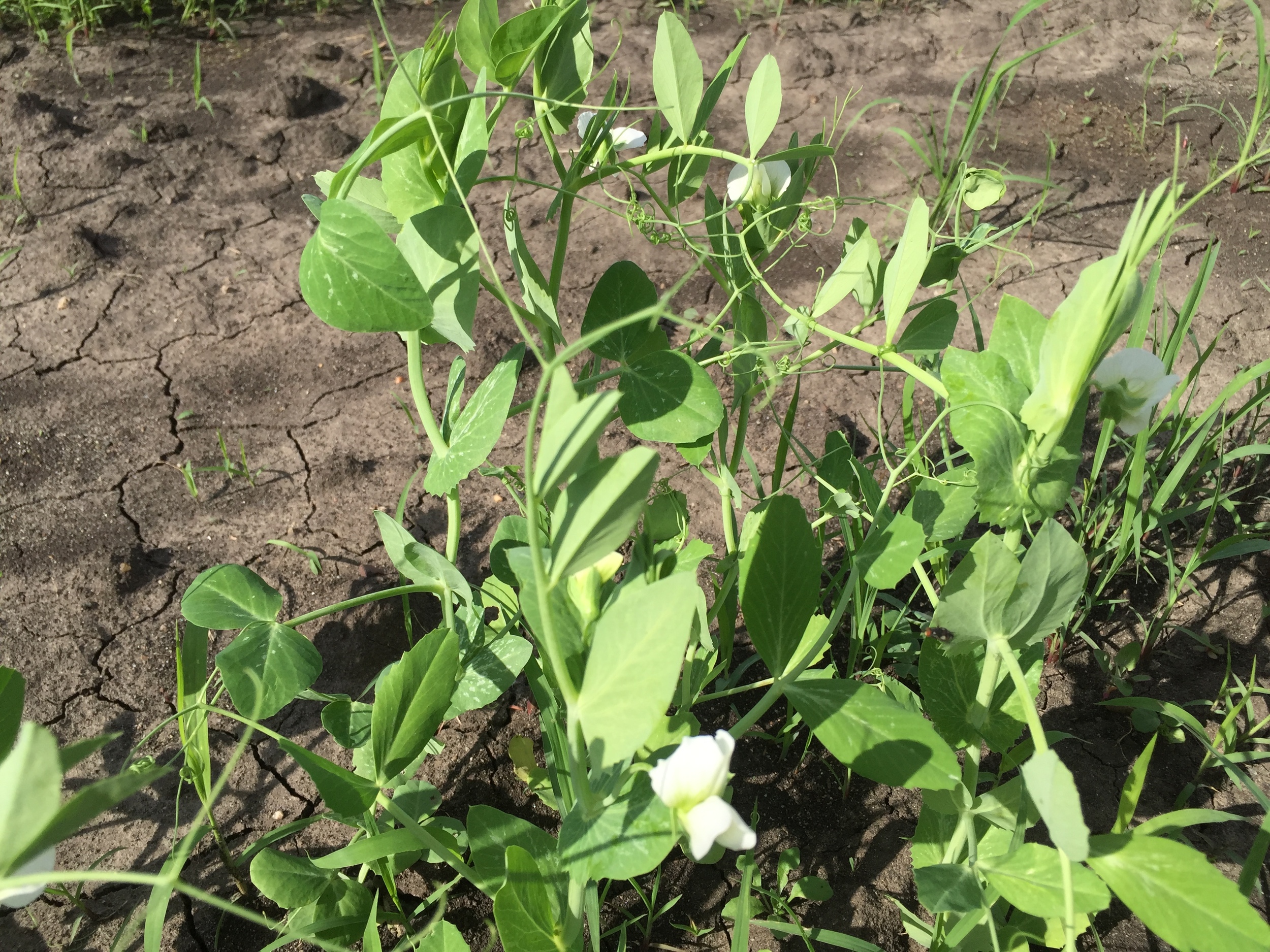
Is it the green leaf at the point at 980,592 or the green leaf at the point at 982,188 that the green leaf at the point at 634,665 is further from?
the green leaf at the point at 982,188

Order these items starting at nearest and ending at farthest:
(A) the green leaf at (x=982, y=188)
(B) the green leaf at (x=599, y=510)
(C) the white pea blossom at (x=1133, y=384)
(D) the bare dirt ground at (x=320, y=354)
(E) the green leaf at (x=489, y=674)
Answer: (B) the green leaf at (x=599, y=510)
(C) the white pea blossom at (x=1133, y=384)
(E) the green leaf at (x=489, y=674)
(A) the green leaf at (x=982, y=188)
(D) the bare dirt ground at (x=320, y=354)

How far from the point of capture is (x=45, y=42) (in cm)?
275

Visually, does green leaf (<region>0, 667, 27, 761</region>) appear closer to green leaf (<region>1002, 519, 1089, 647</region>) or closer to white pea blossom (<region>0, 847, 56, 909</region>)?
white pea blossom (<region>0, 847, 56, 909</region>)

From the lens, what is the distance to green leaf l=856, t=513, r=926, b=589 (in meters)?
0.85

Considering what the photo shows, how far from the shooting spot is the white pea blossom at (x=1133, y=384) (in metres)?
0.69

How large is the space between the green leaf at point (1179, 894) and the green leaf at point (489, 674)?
59 cm

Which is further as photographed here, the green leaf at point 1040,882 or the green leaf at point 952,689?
the green leaf at point 952,689

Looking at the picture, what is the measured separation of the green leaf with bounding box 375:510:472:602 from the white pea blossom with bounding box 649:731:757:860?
1.33ft

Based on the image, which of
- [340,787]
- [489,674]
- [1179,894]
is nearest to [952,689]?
[1179,894]

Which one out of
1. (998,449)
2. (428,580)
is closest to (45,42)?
(428,580)

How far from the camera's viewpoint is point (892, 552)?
2.83 feet

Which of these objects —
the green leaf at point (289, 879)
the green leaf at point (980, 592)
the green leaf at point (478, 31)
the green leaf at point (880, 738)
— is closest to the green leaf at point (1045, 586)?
the green leaf at point (980, 592)

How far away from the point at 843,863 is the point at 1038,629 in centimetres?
56

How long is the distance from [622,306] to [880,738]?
503 millimetres
